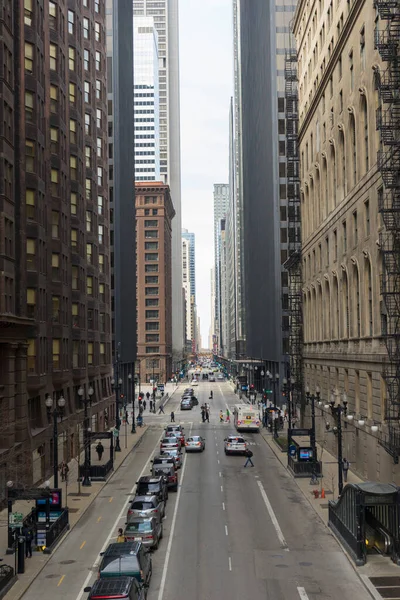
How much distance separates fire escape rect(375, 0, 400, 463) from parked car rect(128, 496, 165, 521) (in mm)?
11979

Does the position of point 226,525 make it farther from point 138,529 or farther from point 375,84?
point 375,84

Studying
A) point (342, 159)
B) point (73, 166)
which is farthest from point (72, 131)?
point (342, 159)

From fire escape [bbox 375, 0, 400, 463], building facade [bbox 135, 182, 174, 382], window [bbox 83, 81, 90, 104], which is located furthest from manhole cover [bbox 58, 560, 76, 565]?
building facade [bbox 135, 182, 174, 382]

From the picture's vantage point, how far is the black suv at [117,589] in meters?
Result: 17.7

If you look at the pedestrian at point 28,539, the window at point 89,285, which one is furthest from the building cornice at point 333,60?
the pedestrian at point 28,539

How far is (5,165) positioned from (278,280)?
6590 centimetres

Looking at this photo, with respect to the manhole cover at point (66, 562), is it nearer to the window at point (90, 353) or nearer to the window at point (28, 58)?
the window at point (28, 58)

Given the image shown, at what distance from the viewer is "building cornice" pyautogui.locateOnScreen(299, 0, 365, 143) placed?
43.2m

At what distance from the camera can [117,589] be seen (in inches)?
706

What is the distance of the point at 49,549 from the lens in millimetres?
27266

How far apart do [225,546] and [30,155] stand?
27868 millimetres

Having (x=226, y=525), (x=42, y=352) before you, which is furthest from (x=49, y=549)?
(x=42, y=352)

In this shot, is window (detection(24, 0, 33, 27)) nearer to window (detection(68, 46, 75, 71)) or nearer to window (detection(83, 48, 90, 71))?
window (detection(68, 46, 75, 71))

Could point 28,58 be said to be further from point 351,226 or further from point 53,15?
point 351,226
